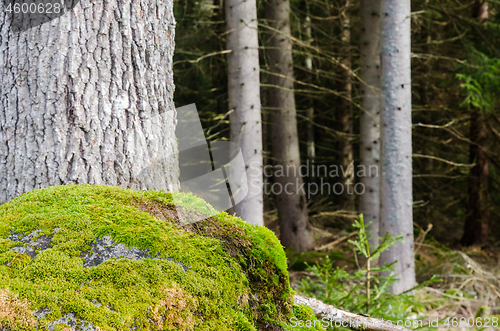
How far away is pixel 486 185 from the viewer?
8.62 meters

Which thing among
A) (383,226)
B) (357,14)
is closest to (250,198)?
(383,226)

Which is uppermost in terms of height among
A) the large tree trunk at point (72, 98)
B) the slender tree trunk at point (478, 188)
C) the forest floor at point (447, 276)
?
the large tree trunk at point (72, 98)

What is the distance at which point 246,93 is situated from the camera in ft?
16.9

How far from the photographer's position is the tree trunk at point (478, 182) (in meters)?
8.32

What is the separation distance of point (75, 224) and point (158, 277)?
44cm

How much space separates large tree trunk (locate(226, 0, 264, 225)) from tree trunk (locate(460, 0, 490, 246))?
5.93m

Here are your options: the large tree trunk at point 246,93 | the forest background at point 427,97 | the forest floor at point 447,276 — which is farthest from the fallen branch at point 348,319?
the forest background at point 427,97

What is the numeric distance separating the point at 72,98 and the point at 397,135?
4.37m

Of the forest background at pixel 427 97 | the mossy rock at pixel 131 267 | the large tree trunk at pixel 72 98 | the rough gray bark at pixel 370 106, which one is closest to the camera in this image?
the mossy rock at pixel 131 267

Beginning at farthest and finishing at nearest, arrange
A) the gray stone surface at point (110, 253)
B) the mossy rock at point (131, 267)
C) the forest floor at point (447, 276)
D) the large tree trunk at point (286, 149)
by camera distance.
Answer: the large tree trunk at point (286, 149)
the forest floor at point (447, 276)
the gray stone surface at point (110, 253)
the mossy rock at point (131, 267)

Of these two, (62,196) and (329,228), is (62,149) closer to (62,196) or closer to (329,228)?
(62,196)

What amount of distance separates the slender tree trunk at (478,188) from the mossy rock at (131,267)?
8566 millimetres

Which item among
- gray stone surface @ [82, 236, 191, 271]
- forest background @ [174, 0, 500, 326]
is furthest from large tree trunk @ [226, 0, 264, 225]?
gray stone surface @ [82, 236, 191, 271]

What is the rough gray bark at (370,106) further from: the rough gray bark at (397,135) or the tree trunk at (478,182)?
the tree trunk at (478,182)
